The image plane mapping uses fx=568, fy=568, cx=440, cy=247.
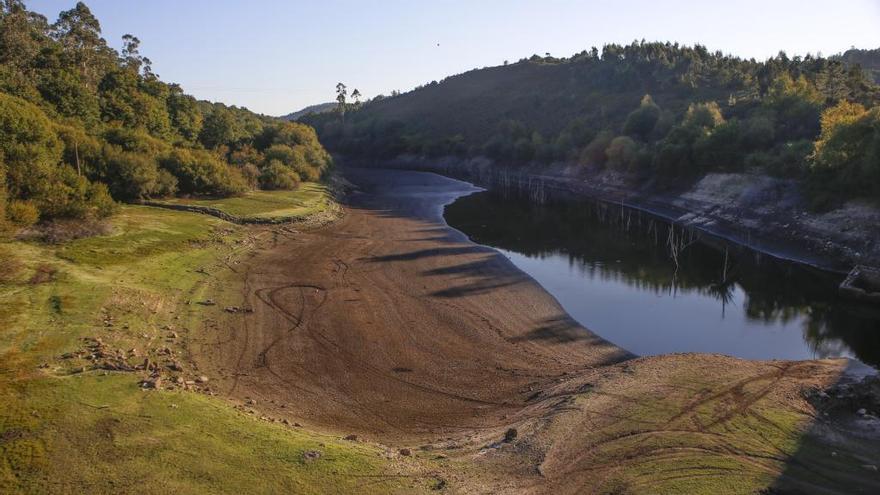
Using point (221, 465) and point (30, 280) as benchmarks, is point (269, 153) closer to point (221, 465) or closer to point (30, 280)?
point (30, 280)

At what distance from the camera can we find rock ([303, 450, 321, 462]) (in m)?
15.7

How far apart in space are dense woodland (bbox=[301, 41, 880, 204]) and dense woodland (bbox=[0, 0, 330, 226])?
173 ft

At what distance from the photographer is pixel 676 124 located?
95.4 metres

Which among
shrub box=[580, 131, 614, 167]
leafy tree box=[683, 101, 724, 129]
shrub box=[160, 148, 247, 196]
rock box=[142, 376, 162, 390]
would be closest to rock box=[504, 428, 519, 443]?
rock box=[142, 376, 162, 390]

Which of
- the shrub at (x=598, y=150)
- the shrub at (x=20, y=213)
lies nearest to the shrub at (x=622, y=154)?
the shrub at (x=598, y=150)

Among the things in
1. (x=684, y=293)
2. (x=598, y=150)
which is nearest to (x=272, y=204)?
(x=684, y=293)

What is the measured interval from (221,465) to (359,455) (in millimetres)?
3729

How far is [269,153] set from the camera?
278 feet

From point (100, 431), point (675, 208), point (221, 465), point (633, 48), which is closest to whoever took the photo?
point (221, 465)

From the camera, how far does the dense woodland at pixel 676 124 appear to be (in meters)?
58.0

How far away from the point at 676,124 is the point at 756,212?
3826cm

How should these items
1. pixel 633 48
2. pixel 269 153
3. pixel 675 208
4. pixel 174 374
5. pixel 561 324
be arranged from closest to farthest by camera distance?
pixel 174 374 < pixel 561 324 < pixel 675 208 < pixel 269 153 < pixel 633 48

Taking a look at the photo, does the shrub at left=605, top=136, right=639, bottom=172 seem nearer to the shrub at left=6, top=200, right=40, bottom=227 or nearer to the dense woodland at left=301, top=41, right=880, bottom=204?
the dense woodland at left=301, top=41, right=880, bottom=204

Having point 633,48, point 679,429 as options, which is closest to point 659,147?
point 679,429
